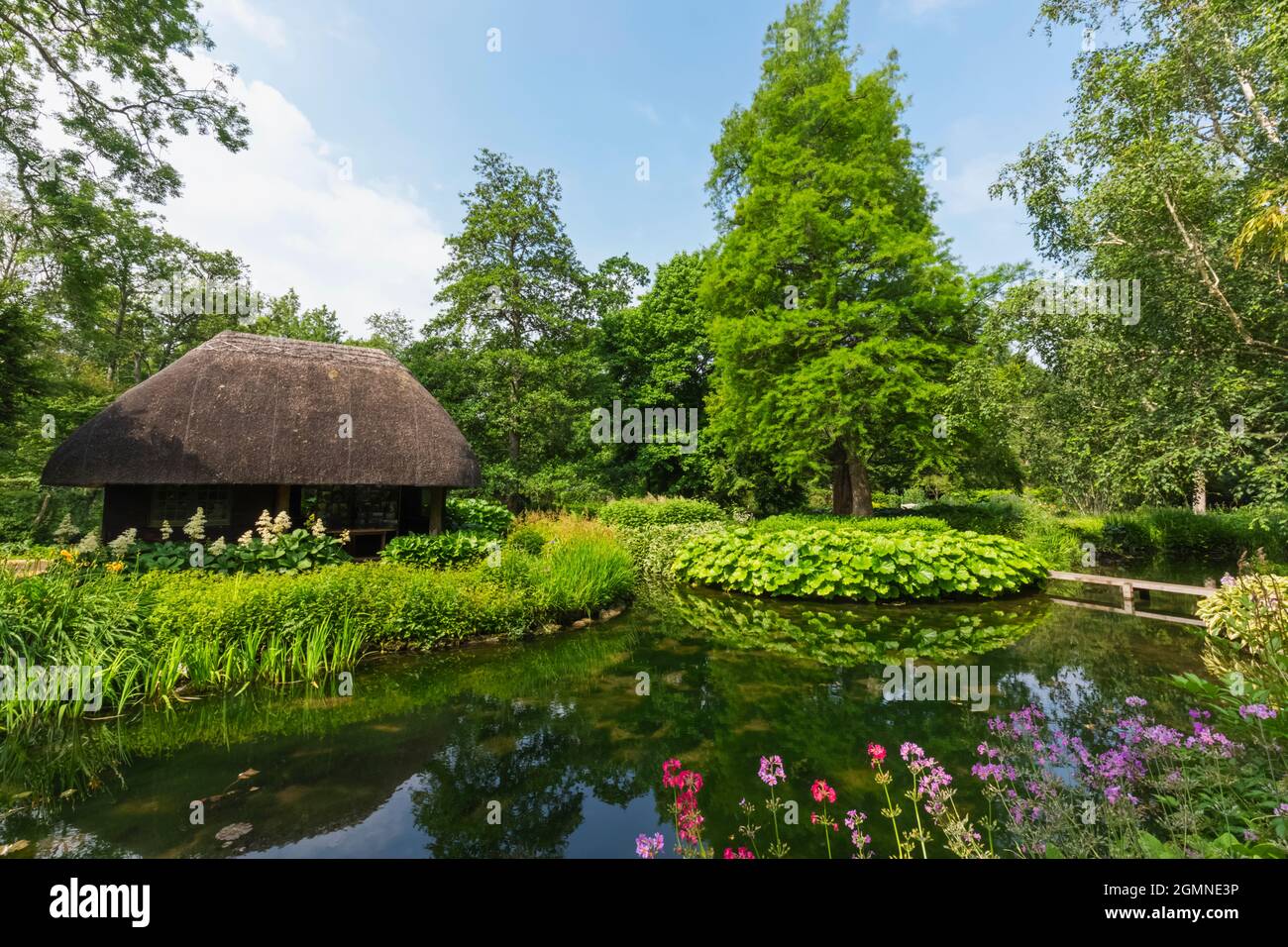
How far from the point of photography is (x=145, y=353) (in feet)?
82.0

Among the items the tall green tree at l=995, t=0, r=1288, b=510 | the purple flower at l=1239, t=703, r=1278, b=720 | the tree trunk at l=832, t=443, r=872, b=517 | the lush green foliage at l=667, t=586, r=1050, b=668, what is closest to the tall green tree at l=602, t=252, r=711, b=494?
the tree trunk at l=832, t=443, r=872, b=517

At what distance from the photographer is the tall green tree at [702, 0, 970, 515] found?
13.2 meters

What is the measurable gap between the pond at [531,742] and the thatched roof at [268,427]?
5.24 m

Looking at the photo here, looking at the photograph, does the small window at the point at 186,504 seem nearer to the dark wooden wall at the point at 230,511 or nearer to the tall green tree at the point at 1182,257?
the dark wooden wall at the point at 230,511

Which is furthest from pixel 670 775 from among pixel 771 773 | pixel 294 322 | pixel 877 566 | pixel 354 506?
pixel 294 322

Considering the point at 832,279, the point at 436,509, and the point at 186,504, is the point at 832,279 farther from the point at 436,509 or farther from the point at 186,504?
the point at 186,504

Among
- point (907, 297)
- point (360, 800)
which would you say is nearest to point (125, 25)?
point (360, 800)

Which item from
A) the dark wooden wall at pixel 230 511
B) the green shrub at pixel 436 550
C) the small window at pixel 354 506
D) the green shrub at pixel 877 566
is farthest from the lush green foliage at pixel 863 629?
the small window at pixel 354 506

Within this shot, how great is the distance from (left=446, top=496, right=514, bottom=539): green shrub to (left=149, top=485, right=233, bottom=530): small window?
4.56 m

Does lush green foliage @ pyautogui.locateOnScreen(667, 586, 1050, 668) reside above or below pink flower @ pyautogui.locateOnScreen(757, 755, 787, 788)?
below

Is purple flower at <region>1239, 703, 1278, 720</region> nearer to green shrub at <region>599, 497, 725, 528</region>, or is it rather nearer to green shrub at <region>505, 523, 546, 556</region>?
green shrub at <region>505, 523, 546, 556</region>

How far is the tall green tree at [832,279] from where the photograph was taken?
13219 millimetres

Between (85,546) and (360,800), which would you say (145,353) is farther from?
(360,800)
